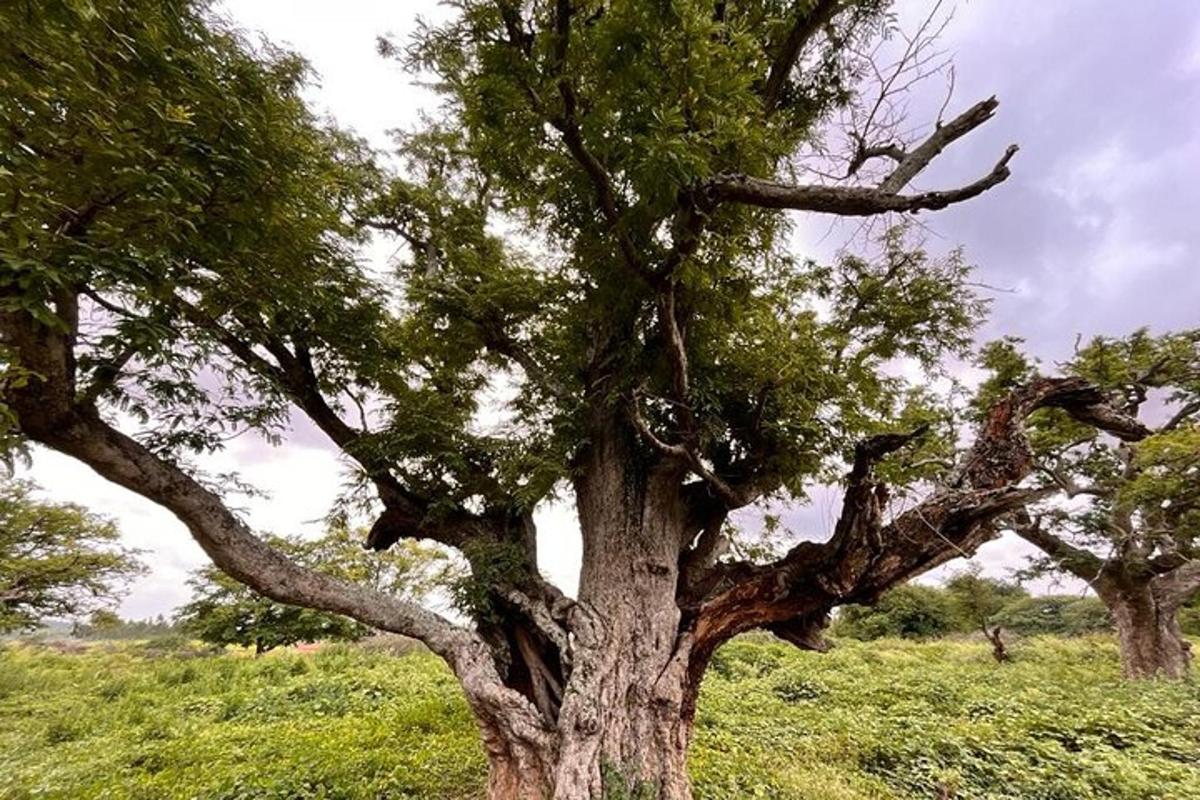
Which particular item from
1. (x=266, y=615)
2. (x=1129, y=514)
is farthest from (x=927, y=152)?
(x=266, y=615)

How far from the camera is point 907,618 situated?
73.1 ft

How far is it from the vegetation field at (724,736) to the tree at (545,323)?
2.08 metres

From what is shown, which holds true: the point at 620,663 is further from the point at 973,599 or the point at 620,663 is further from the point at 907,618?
the point at 907,618

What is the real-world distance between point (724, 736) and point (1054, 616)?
86.2 feet

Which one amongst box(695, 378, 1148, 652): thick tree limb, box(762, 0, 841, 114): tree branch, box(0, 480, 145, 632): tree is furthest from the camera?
A: box(0, 480, 145, 632): tree

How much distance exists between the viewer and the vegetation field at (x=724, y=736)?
5.21 meters

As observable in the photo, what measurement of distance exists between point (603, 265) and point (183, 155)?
9.05 ft

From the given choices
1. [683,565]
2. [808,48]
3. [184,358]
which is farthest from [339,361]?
[808,48]

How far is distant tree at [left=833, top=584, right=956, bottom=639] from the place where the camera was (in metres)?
22.0

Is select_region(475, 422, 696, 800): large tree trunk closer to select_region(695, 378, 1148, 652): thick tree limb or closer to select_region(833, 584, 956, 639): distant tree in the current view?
select_region(695, 378, 1148, 652): thick tree limb

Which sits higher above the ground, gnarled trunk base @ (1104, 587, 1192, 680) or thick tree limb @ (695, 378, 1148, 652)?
thick tree limb @ (695, 378, 1148, 652)

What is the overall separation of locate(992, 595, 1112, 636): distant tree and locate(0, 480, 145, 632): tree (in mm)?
32429

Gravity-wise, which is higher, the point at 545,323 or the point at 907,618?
the point at 545,323

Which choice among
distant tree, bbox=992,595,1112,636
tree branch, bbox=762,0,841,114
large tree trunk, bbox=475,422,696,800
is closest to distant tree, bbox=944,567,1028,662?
distant tree, bbox=992,595,1112,636
